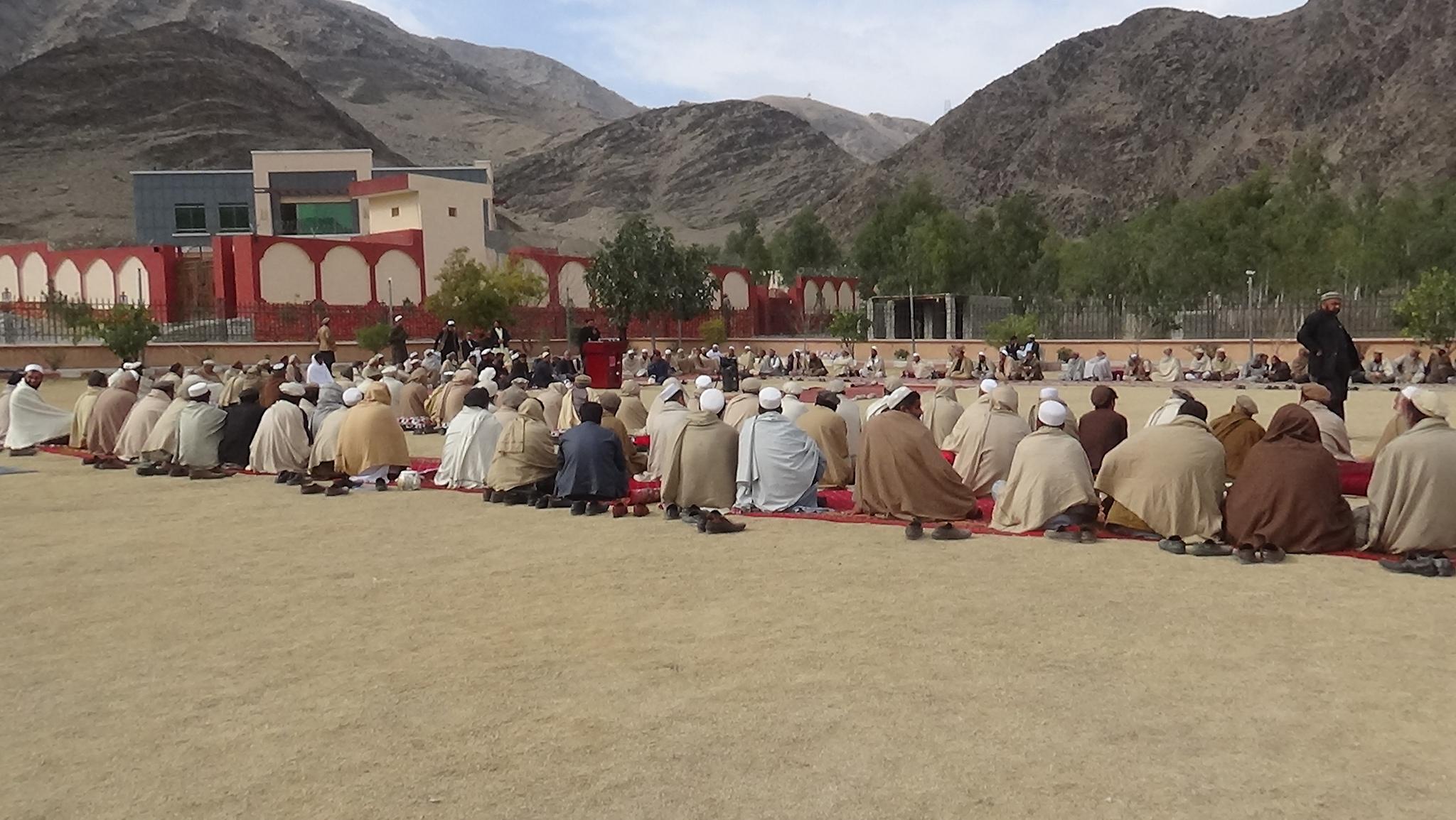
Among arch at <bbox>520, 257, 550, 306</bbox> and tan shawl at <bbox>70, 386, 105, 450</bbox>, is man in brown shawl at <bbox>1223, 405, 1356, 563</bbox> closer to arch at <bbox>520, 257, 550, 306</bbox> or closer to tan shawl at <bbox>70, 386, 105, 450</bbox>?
tan shawl at <bbox>70, 386, 105, 450</bbox>

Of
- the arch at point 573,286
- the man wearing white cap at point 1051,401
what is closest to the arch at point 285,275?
the arch at point 573,286

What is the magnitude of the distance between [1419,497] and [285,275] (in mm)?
31052

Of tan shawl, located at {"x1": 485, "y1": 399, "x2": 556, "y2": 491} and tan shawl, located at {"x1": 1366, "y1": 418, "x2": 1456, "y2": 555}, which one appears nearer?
tan shawl, located at {"x1": 1366, "y1": 418, "x2": 1456, "y2": 555}

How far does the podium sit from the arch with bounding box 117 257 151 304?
1852 centimetres

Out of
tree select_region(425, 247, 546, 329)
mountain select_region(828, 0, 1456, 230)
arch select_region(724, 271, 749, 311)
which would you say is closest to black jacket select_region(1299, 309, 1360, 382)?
tree select_region(425, 247, 546, 329)

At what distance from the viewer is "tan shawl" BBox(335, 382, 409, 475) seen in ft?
30.7

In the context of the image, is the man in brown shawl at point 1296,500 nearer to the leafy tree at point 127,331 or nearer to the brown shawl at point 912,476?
the brown shawl at point 912,476

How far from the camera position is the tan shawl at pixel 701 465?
7645 millimetres

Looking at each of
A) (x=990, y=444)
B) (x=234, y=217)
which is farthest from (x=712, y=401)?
(x=234, y=217)

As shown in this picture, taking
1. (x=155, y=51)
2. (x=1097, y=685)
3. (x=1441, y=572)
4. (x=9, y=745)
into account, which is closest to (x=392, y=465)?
(x=9, y=745)

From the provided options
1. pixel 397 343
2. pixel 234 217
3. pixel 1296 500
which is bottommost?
pixel 1296 500

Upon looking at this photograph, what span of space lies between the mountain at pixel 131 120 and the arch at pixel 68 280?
32.4 metres

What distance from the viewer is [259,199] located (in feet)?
150

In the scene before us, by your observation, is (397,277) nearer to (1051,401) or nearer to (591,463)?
(591,463)
